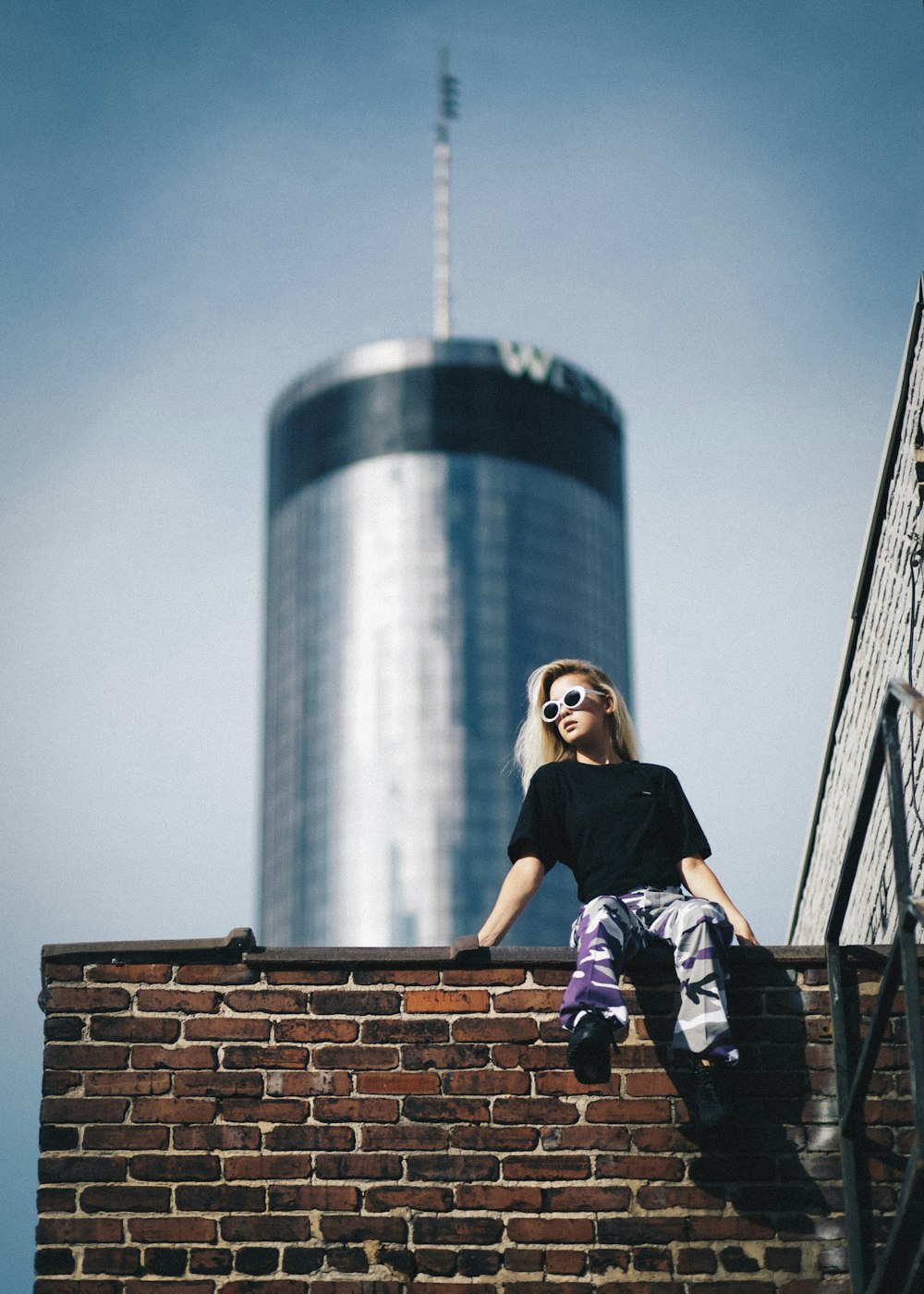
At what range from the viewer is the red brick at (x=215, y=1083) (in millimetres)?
5605

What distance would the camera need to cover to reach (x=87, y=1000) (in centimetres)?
571

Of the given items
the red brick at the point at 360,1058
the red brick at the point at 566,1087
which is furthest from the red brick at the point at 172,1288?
the red brick at the point at 566,1087

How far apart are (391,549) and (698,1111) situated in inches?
3719

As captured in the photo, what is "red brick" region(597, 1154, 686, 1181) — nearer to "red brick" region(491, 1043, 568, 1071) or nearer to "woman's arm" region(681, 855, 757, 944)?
"red brick" region(491, 1043, 568, 1071)

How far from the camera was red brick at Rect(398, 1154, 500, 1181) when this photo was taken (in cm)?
550

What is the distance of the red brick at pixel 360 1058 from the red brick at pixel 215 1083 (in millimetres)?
207

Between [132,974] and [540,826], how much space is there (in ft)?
4.63

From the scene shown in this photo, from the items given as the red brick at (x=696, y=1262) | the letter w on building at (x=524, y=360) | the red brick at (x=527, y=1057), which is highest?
→ the letter w on building at (x=524, y=360)

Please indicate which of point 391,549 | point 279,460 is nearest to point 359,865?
point 391,549

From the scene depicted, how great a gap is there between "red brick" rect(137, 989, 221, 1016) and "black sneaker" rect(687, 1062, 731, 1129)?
5.01ft

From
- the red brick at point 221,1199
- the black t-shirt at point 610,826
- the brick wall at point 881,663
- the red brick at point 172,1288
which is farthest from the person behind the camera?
the brick wall at point 881,663

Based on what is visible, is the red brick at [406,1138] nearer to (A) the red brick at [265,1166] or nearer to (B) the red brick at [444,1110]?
(B) the red brick at [444,1110]

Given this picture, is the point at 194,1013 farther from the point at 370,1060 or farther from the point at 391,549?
the point at 391,549

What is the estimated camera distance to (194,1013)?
224 inches
